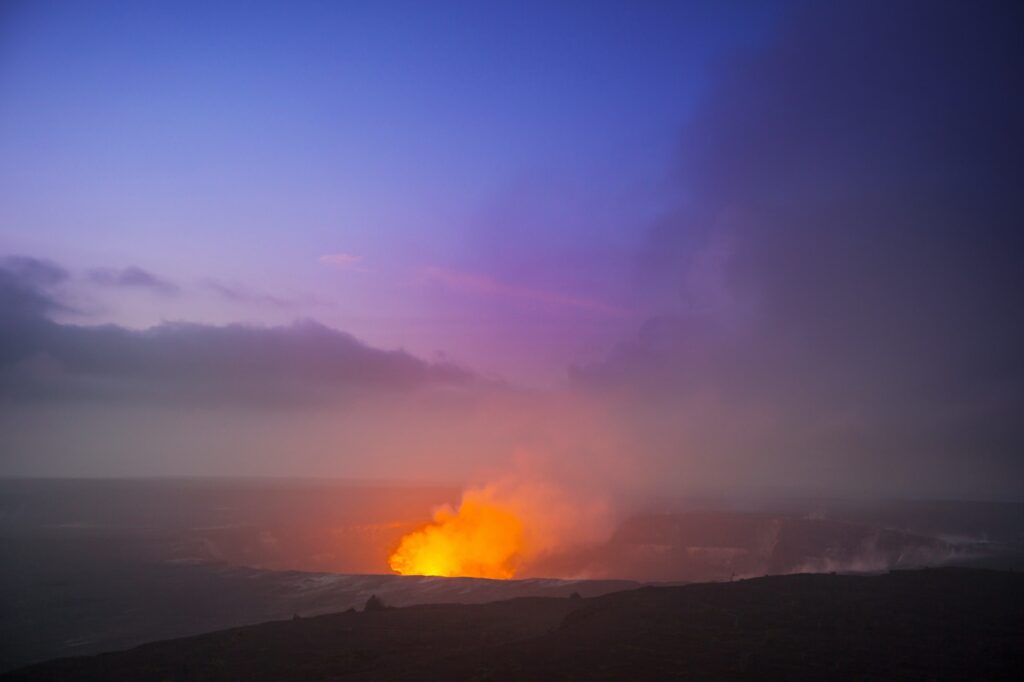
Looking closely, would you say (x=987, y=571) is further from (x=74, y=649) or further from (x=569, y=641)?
(x=74, y=649)

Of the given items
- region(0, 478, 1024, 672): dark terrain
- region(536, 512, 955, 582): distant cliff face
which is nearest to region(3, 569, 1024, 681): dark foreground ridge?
region(0, 478, 1024, 672): dark terrain


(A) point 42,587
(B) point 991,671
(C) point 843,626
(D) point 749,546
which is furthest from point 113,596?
(D) point 749,546

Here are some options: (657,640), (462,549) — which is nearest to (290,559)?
(462,549)

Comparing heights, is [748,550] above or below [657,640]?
below

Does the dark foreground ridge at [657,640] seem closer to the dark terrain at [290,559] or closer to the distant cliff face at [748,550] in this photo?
the dark terrain at [290,559]

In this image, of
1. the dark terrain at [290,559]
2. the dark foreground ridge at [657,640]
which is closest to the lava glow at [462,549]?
the dark terrain at [290,559]

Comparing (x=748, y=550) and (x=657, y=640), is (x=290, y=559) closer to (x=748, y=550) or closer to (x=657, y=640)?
(x=748, y=550)

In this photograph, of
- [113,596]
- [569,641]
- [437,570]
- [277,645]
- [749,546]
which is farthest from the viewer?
[749,546]

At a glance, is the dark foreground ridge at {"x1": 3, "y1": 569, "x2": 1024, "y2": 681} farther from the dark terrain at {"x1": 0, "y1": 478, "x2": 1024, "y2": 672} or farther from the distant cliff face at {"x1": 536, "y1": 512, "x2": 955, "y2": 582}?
the distant cliff face at {"x1": 536, "y1": 512, "x2": 955, "y2": 582}
